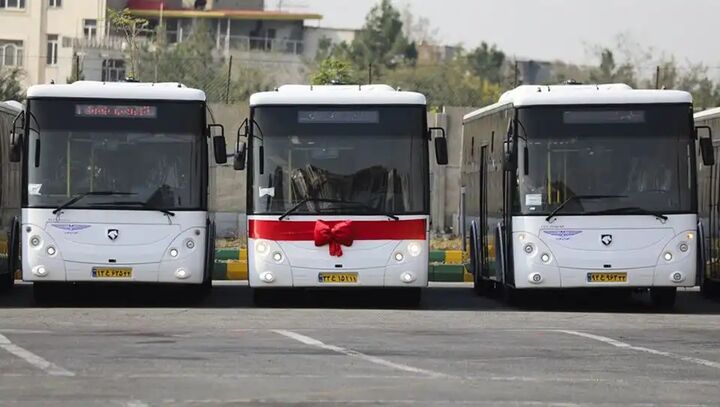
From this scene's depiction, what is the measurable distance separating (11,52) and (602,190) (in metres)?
85.9

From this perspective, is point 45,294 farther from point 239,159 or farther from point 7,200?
point 239,159

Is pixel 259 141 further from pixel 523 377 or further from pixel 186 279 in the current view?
pixel 523 377

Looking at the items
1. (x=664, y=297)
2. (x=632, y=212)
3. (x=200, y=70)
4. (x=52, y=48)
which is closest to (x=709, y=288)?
(x=664, y=297)

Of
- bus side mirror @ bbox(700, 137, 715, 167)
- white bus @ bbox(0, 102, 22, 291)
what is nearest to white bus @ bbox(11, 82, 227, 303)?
white bus @ bbox(0, 102, 22, 291)

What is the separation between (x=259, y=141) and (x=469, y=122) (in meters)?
7.38

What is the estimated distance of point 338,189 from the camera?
77.7 ft

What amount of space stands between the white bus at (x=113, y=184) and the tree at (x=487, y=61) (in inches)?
4202

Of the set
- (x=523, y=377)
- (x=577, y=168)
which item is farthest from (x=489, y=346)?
(x=577, y=168)

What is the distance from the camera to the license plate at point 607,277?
2378 cm

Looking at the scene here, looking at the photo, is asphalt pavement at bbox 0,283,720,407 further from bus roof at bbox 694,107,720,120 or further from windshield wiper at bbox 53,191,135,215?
bus roof at bbox 694,107,720,120

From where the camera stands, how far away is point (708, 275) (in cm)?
2758

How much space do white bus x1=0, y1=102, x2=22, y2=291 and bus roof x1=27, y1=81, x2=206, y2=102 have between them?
2.44 m

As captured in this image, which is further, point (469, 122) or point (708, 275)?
point (469, 122)

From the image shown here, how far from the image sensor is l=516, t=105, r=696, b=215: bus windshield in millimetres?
23875
